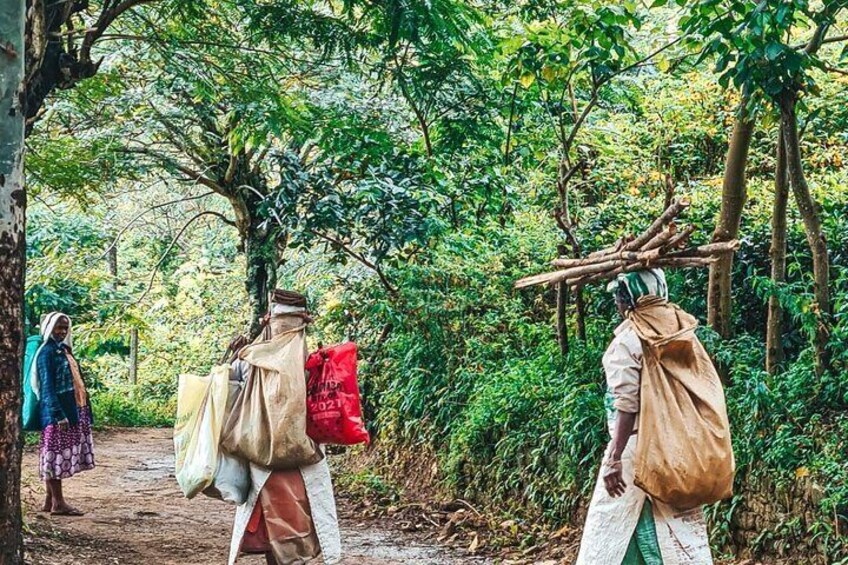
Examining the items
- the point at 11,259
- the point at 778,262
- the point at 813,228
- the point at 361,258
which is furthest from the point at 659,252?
the point at 361,258

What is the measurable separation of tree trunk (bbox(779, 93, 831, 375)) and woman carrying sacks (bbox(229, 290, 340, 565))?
3.97m

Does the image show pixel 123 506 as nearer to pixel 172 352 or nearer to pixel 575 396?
pixel 575 396

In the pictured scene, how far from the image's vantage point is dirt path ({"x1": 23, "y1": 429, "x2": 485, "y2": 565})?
8.18 metres

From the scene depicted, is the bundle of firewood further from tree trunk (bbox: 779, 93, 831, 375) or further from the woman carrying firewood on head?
tree trunk (bbox: 779, 93, 831, 375)

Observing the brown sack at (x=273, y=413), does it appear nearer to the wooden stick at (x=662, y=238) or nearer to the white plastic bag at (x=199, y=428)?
the white plastic bag at (x=199, y=428)

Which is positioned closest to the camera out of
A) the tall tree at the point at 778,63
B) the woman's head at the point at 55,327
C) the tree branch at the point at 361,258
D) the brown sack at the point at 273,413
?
the brown sack at the point at 273,413

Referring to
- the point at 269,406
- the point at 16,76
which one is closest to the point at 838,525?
the point at 269,406

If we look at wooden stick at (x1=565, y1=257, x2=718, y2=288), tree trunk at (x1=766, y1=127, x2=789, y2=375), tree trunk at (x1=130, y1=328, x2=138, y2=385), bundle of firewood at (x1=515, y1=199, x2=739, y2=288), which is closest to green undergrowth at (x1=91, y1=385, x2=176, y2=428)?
tree trunk at (x1=130, y1=328, x2=138, y2=385)

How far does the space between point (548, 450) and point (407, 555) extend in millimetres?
1685

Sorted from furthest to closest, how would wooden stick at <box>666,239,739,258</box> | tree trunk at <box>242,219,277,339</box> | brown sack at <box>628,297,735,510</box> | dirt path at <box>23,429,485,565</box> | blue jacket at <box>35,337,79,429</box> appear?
tree trunk at <box>242,219,277,339</box>, blue jacket at <box>35,337,79,429</box>, dirt path at <box>23,429,485,565</box>, wooden stick at <box>666,239,739,258</box>, brown sack at <box>628,297,735,510</box>

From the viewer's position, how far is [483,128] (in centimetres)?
1235

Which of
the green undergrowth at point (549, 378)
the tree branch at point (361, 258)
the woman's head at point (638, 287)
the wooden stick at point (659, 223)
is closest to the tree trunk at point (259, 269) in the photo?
the green undergrowth at point (549, 378)

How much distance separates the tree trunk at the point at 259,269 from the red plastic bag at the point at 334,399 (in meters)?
11.3

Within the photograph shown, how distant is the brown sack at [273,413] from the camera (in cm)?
615
